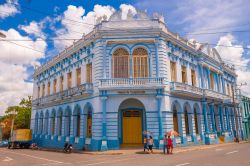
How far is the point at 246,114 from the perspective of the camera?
124ft

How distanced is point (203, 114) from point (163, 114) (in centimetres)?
726

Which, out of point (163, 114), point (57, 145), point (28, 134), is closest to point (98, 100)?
point (163, 114)

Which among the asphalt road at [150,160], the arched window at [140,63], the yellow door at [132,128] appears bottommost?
the asphalt road at [150,160]

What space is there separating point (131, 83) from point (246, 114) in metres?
27.5

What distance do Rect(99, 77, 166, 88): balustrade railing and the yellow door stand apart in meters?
2.75

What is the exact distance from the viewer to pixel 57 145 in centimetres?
2442

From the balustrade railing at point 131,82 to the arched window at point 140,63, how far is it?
36.2 inches

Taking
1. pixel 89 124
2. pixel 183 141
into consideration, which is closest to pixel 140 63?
pixel 89 124

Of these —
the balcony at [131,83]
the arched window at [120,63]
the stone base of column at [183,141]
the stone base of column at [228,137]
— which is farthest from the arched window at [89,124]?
the stone base of column at [228,137]

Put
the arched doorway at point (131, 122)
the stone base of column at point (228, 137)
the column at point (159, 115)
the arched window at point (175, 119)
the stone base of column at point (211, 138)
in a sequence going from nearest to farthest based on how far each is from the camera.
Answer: the column at point (159, 115)
the arched doorway at point (131, 122)
the arched window at point (175, 119)
the stone base of column at point (211, 138)
the stone base of column at point (228, 137)

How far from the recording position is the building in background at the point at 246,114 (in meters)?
35.2

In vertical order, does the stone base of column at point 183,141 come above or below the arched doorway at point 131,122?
below

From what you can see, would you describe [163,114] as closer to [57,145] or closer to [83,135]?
[83,135]

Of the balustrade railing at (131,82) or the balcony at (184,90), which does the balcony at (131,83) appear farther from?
the balcony at (184,90)
